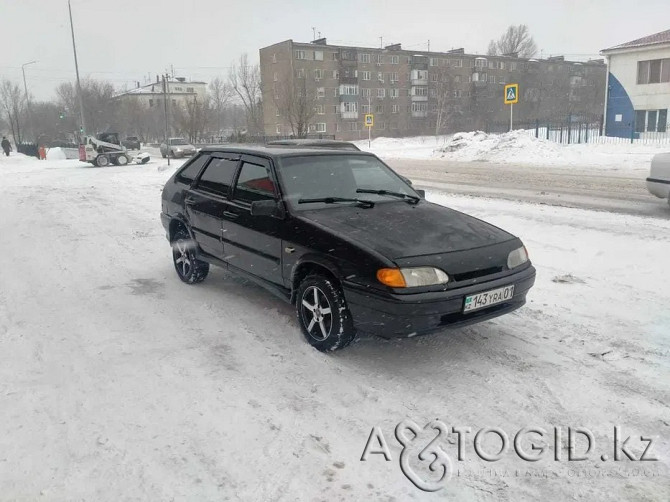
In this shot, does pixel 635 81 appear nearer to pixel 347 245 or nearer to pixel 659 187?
pixel 659 187

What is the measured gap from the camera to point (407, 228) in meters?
4.22

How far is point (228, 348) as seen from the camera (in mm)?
4422

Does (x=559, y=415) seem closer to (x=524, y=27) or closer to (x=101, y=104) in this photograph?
(x=101, y=104)

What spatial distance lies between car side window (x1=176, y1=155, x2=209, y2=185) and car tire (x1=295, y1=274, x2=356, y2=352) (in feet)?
7.89

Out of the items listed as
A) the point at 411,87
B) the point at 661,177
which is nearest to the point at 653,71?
the point at 661,177

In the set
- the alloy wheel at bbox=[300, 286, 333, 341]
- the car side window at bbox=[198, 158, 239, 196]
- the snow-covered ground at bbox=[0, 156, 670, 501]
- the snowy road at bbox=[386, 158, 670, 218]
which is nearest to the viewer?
the snow-covered ground at bbox=[0, 156, 670, 501]

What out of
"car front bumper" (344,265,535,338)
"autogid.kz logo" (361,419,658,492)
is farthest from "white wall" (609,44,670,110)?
"autogid.kz logo" (361,419,658,492)

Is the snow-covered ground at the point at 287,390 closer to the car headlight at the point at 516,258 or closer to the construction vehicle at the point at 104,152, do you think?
the car headlight at the point at 516,258

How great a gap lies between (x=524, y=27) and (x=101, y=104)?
68.5m

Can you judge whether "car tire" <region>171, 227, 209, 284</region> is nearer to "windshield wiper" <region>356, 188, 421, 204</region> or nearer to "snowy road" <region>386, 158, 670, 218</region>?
"windshield wiper" <region>356, 188, 421, 204</region>

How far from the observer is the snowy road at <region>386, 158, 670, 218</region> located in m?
11.4

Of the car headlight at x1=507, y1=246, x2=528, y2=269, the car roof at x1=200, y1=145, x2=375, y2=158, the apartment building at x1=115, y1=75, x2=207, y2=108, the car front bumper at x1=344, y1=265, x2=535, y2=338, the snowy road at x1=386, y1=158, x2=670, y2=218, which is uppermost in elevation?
the apartment building at x1=115, y1=75, x2=207, y2=108

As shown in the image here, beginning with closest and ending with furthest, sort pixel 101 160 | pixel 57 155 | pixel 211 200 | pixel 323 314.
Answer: pixel 323 314, pixel 211 200, pixel 101 160, pixel 57 155

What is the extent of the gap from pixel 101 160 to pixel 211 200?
27450 millimetres
